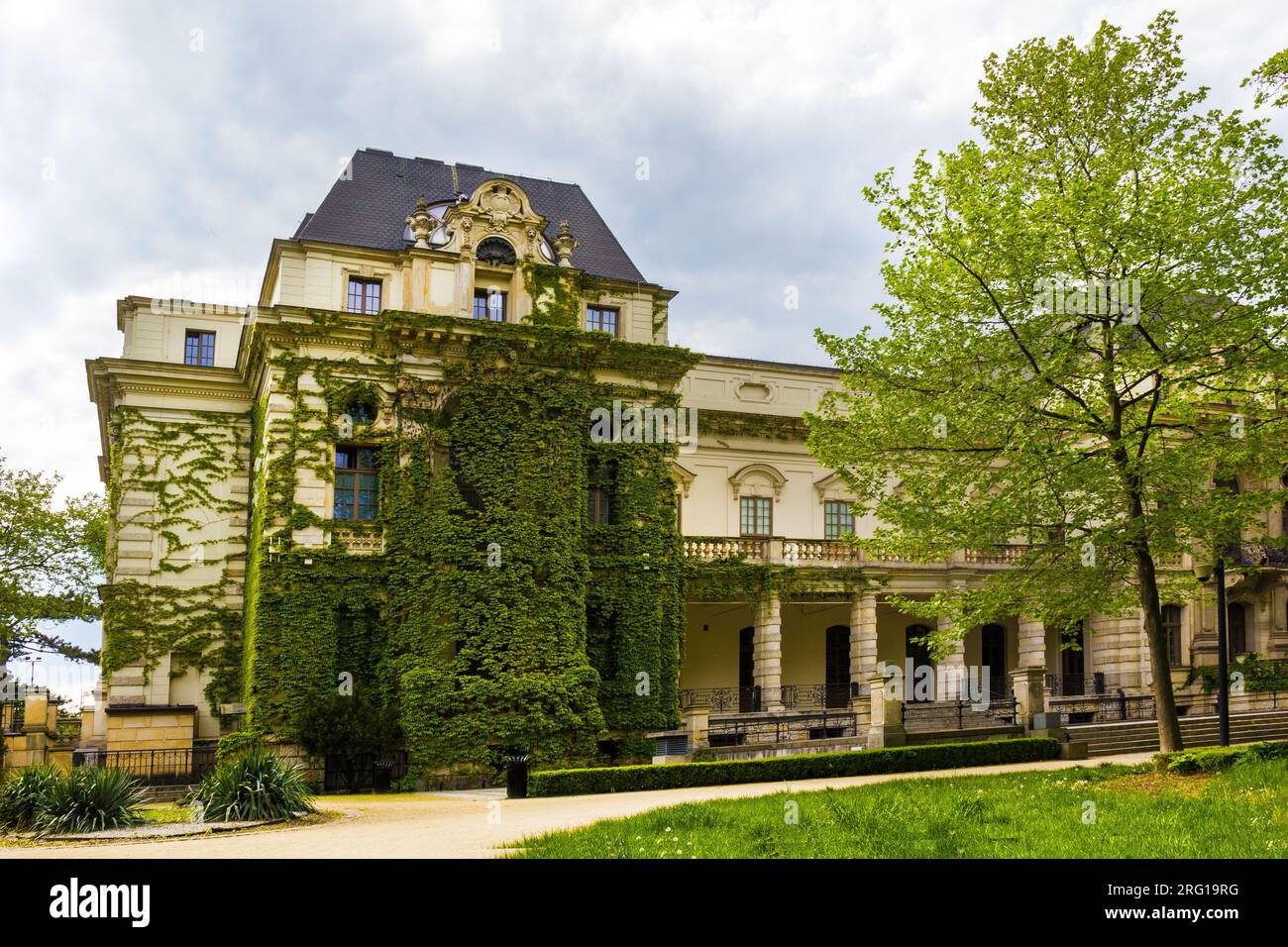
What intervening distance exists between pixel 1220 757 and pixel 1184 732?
12589 millimetres

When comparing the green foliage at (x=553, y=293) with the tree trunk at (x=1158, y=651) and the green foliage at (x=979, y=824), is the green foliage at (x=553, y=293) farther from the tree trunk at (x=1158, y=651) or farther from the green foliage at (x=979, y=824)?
the green foliage at (x=979, y=824)

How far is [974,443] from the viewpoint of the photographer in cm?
2009

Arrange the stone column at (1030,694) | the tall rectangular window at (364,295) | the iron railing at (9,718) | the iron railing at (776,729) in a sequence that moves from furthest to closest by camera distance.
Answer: the iron railing at (9,718) < the tall rectangular window at (364,295) < the iron railing at (776,729) < the stone column at (1030,694)

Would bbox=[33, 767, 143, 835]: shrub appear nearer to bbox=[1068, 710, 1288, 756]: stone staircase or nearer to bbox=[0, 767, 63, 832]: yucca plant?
bbox=[0, 767, 63, 832]: yucca plant

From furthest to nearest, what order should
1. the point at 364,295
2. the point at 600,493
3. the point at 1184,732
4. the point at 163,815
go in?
the point at 600,493 < the point at 364,295 < the point at 1184,732 < the point at 163,815

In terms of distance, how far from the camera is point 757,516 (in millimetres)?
37312

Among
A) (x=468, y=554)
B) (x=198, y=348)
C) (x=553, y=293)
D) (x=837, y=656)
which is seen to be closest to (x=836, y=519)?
(x=837, y=656)

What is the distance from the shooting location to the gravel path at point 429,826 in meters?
13.2

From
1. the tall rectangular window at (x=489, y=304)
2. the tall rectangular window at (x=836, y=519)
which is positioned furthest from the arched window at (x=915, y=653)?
the tall rectangular window at (x=489, y=304)

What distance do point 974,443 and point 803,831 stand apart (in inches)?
381

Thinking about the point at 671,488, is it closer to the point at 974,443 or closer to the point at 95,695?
the point at 974,443

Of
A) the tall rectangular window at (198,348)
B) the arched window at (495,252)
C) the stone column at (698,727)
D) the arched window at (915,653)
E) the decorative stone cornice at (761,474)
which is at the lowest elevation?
the stone column at (698,727)

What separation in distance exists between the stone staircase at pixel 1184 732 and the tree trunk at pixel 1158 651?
7.14 m

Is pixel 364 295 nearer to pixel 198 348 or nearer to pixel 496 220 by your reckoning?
pixel 496 220
